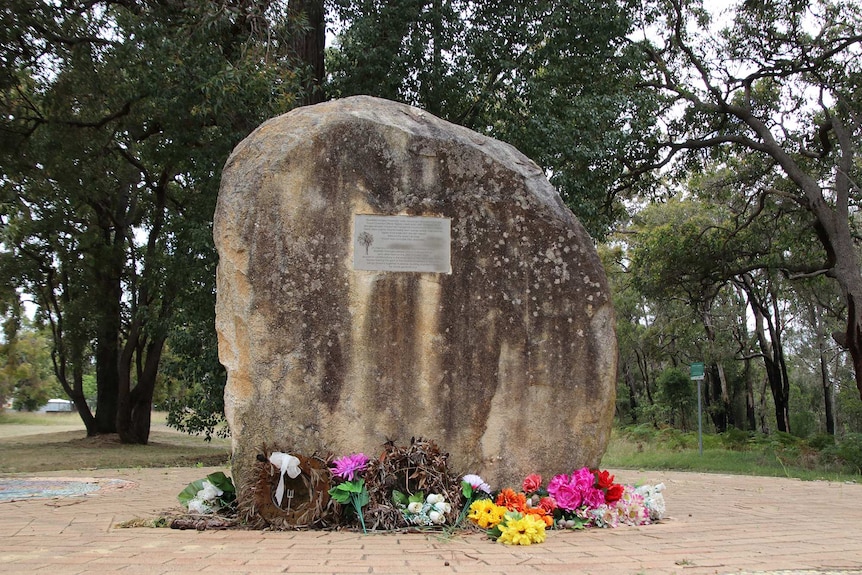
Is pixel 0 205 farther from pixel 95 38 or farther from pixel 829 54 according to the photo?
pixel 829 54

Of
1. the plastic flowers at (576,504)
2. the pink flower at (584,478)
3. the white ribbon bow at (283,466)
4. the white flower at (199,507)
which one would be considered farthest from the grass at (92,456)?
the pink flower at (584,478)

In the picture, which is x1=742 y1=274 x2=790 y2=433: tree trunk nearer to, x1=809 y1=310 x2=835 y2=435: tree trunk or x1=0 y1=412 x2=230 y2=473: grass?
x1=809 y1=310 x2=835 y2=435: tree trunk

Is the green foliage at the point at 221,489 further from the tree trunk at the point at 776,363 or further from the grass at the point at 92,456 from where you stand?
the tree trunk at the point at 776,363

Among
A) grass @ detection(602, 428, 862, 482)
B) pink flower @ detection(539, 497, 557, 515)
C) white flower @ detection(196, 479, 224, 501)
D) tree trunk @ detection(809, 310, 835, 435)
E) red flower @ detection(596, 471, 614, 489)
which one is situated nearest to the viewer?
pink flower @ detection(539, 497, 557, 515)

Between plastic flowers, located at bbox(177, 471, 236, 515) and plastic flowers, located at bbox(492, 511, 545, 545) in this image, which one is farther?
plastic flowers, located at bbox(177, 471, 236, 515)

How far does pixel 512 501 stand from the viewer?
502cm

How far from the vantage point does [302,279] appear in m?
5.35

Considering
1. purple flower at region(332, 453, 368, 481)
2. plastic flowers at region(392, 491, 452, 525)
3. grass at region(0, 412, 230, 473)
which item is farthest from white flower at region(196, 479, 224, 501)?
grass at region(0, 412, 230, 473)

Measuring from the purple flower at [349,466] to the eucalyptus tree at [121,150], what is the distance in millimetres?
5226

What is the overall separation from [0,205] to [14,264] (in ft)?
6.52

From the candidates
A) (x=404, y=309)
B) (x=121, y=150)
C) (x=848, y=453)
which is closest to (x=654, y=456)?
(x=848, y=453)

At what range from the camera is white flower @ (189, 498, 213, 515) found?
5.17 metres

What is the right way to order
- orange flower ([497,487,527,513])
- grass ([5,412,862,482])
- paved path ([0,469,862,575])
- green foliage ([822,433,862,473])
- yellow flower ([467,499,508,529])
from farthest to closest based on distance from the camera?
green foliage ([822,433,862,473]) < grass ([5,412,862,482]) < orange flower ([497,487,527,513]) < yellow flower ([467,499,508,529]) < paved path ([0,469,862,575])

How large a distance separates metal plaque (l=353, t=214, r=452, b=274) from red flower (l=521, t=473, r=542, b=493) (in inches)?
66.3
